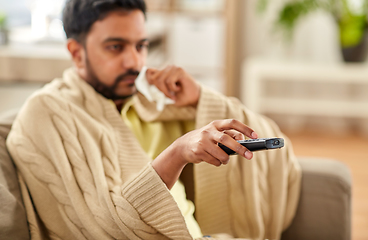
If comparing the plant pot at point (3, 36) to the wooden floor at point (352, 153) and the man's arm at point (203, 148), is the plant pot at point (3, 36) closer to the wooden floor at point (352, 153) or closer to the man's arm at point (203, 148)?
the man's arm at point (203, 148)

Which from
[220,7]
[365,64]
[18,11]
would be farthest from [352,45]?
[18,11]

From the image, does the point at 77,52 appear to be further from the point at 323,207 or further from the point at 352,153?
the point at 352,153

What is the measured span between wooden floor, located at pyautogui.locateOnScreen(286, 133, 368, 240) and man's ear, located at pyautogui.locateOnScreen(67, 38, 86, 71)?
1429 millimetres

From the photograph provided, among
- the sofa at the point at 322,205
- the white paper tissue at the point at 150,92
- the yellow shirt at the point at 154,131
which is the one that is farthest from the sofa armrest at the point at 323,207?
the white paper tissue at the point at 150,92

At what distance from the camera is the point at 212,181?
1.09 meters

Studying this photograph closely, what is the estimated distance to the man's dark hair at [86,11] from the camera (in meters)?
1.04

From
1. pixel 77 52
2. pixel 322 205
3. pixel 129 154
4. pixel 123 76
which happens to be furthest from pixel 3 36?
pixel 322 205

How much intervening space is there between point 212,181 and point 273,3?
8.52ft

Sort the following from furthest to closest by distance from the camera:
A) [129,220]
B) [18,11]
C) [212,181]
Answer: [18,11] < [212,181] < [129,220]

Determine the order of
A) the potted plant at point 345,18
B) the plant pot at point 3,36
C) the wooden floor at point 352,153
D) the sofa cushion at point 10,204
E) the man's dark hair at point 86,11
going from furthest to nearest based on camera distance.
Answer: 1. the potted plant at point 345,18
2. the plant pot at point 3,36
3. the wooden floor at point 352,153
4. the man's dark hair at point 86,11
5. the sofa cushion at point 10,204

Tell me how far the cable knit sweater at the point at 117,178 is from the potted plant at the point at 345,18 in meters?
2.03

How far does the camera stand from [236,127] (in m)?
0.71

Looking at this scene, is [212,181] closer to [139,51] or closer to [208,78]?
[139,51]

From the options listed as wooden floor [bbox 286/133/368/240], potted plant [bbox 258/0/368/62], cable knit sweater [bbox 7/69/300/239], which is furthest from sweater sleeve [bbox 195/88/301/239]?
potted plant [bbox 258/0/368/62]
